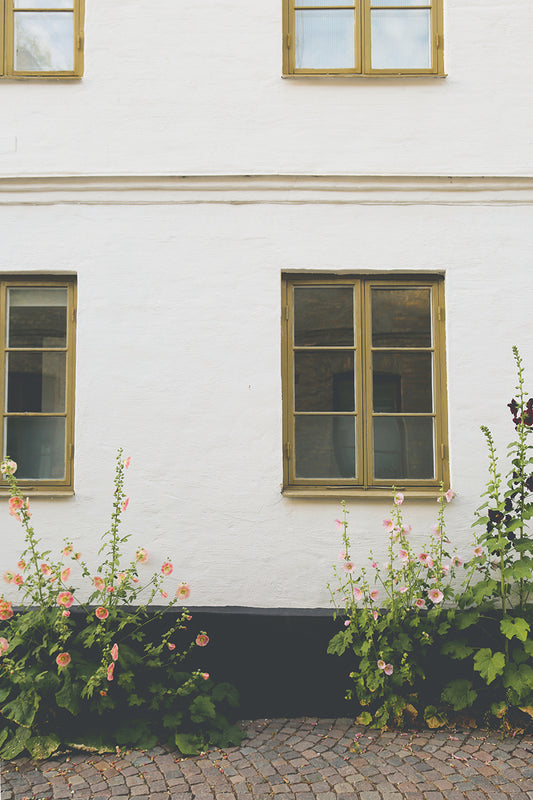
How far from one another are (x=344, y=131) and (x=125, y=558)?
337cm

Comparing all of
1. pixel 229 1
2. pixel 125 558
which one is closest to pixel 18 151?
pixel 229 1

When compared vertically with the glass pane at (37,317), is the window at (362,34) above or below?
above

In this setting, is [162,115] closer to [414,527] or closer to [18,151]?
[18,151]

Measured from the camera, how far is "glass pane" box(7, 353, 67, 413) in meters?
4.98

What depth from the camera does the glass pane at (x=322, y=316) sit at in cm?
495

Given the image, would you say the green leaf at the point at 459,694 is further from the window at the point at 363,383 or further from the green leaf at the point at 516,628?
the window at the point at 363,383

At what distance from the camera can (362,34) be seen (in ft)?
16.6

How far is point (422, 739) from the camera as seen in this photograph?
163 inches

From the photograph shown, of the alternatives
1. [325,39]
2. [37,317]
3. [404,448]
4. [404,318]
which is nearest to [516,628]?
[404,448]

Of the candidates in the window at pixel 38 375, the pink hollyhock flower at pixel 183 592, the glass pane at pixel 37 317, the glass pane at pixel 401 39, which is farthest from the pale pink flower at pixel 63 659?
the glass pane at pixel 401 39

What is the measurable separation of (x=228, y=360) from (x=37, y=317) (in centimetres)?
146

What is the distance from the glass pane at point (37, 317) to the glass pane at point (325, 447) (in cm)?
186

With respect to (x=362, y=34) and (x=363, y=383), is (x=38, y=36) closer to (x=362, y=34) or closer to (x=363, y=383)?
(x=362, y=34)

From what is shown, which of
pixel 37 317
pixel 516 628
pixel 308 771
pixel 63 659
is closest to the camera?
pixel 308 771
